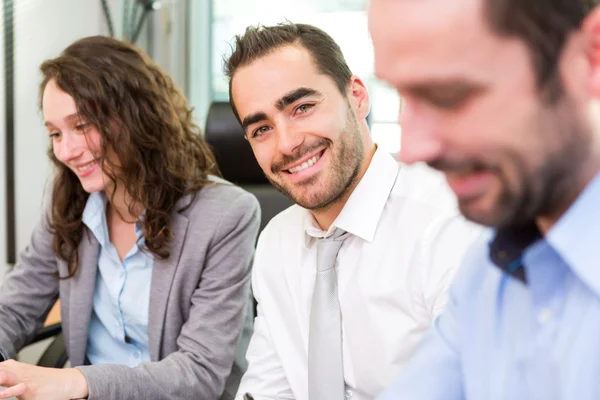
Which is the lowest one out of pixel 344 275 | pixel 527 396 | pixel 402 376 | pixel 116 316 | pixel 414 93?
pixel 116 316

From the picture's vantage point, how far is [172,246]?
4.88ft

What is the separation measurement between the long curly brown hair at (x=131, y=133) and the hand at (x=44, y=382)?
13.5 inches

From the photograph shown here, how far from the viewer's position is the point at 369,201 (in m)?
1.24

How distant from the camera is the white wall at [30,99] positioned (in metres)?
2.09

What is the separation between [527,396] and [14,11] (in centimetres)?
198

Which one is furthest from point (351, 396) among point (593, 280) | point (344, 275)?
point (593, 280)

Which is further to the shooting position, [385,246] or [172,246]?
[172,246]

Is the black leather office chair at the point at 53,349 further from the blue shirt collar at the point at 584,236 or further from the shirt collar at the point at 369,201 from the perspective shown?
the blue shirt collar at the point at 584,236

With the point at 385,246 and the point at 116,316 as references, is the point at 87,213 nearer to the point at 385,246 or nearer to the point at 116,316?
A: the point at 116,316

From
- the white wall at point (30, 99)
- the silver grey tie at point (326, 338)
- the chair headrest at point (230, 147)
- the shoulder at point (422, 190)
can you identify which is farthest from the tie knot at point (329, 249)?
the white wall at point (30, 99)

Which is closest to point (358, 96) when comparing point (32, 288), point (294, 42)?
point (294, 42)

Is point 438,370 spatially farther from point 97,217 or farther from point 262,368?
point 97,217

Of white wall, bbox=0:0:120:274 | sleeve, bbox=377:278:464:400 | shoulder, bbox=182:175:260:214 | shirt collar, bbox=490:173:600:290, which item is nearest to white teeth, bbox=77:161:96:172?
shoulder, bbox=182:175:260:214

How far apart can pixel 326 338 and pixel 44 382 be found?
21.3 inches
